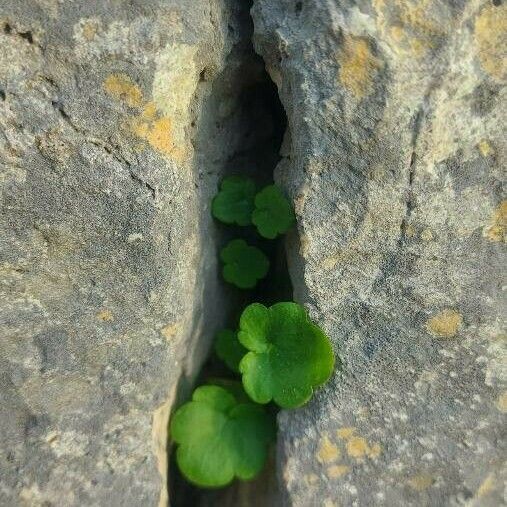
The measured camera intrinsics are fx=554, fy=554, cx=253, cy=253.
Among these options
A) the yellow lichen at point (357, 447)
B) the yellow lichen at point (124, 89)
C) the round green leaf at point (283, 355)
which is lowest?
the yellow lichen at point (357, 447)

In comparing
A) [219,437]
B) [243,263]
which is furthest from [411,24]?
[219,437]

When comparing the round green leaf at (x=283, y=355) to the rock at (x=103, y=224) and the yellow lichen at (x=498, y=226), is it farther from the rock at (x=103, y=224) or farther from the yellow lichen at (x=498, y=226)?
the yellow lichen at (x=498, y=226)

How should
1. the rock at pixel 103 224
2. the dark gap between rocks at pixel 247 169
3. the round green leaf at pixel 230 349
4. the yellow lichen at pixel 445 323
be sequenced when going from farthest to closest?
the round green leaf at pixel 230 349
the dark gap between rocks at pixel 247 169
the yellow lichen at pixel 445 323
the rock at pixel 103 224

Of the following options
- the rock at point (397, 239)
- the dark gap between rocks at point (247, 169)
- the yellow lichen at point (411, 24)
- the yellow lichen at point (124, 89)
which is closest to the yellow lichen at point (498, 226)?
the rock at point (397, 239)

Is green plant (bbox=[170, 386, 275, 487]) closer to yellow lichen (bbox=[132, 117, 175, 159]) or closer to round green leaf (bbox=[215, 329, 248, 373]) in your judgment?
round green leaf (bbox=[215, 329, 248, 373])

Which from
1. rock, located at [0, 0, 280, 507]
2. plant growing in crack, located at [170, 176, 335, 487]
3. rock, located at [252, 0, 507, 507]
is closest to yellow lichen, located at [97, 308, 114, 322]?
rock, located at [0, 0, 280, 507]

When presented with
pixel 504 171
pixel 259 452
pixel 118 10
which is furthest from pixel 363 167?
pixel 259 452

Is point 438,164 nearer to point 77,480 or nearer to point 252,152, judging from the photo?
point 252,152
